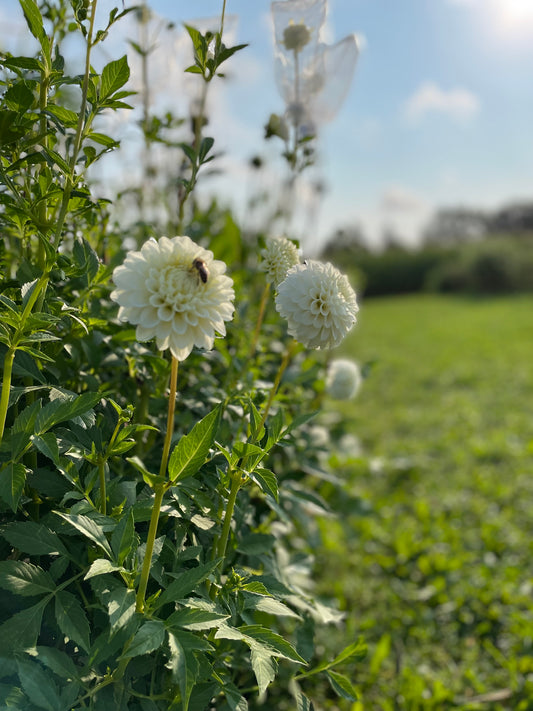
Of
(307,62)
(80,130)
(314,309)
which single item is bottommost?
(314,309)

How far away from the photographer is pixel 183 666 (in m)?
0.72

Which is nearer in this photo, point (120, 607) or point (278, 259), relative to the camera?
point (120, 607)

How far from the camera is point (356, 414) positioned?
197 inches

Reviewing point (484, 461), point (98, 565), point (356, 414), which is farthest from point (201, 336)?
point (356, 414)

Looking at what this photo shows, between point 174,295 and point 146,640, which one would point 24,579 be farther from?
point 174,295

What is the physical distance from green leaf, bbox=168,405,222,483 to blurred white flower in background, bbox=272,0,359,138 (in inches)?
37.1

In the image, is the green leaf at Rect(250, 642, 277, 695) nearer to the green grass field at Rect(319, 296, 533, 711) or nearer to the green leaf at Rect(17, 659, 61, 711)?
the green leaf at Rect(17, 659, 61, 711)

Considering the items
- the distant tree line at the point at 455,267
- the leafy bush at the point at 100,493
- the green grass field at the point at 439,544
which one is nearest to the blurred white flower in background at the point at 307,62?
the leafy bush at the point at 100,493

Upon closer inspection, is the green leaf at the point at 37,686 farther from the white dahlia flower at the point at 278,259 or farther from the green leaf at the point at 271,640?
the white dahlia flower at the point at 278,259

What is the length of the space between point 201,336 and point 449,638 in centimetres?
196

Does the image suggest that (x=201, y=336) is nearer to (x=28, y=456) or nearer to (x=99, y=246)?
(x=28, y=456)

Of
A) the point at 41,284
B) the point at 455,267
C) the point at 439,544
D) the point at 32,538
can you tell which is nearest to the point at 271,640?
the point at 32,538

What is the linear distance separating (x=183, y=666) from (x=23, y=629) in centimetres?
25

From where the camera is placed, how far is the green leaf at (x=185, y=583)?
79 centimetres
